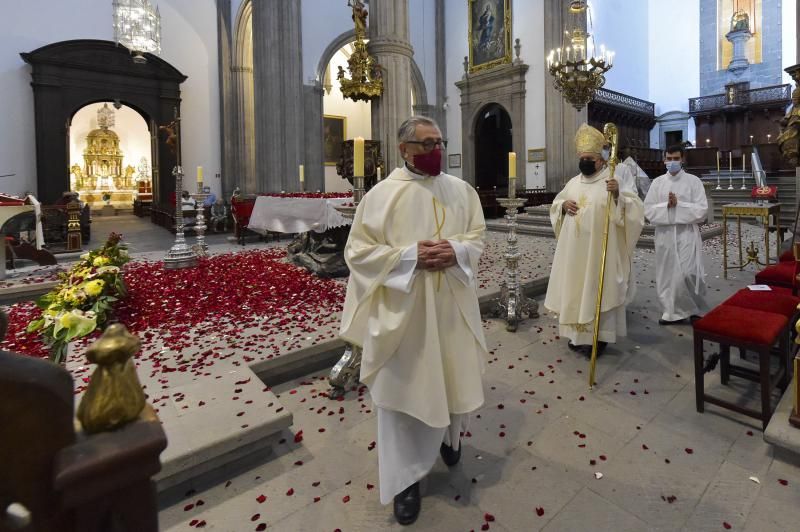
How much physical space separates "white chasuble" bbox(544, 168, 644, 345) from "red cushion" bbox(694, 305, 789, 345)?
88 cm

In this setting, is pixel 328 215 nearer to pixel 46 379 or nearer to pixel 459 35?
pixel 46 379

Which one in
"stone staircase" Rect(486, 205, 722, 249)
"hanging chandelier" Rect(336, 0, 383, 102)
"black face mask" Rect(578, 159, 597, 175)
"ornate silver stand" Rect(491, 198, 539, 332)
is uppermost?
"hanging chandelier" Rect(336, 0, 383, 102)

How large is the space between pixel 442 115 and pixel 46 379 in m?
19.0

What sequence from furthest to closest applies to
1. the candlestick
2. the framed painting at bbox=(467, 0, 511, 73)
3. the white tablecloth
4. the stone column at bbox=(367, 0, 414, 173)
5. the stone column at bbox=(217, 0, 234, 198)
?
the stone column at bbox=(217, 0, 234, 198), the framed painting at bbox=(467, 0, 511, 73), the stone column at bbox=(367, 0, 414, 173), the white tablecloth, the candlestick

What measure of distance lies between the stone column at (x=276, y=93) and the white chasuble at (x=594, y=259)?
8977mm

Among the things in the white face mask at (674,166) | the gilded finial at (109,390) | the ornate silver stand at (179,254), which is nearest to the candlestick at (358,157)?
the gilded finial at (109,390)

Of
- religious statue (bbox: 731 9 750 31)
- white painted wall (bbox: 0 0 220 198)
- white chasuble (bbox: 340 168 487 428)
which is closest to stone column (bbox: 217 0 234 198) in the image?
white painted wall (bbox: 0 0 220 198)

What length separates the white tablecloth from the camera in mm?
6430

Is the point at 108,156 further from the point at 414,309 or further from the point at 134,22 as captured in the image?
the point at 414,309

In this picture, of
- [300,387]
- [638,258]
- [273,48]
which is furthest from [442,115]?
[300,387]

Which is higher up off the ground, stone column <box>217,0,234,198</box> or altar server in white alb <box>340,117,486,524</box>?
stone column <box>217,0,234,198</box>

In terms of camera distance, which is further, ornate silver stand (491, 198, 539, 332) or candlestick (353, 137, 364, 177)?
ornate silver stand (491, 198, 539, 332)

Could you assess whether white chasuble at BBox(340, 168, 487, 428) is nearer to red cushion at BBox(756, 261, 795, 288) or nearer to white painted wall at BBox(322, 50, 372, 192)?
red cushion at BBox(756, 261, 795, 288)

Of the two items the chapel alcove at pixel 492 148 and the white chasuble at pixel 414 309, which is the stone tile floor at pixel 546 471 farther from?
the chapel alcove at pixel 492 148
